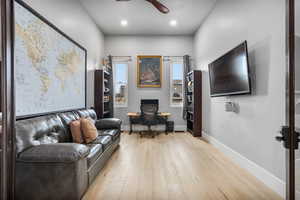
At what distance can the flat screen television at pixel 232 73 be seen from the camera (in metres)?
2.47

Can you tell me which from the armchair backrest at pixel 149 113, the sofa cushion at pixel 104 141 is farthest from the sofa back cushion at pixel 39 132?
the armchair backrest at pixel 149 113

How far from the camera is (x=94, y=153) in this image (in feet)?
7.45

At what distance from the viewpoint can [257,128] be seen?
7.82 feet

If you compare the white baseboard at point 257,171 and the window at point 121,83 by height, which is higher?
the window at point 121,83

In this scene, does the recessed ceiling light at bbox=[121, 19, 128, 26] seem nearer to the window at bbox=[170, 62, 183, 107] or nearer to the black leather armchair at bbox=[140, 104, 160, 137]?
the window at bbox=[170, 62, 183, 107]

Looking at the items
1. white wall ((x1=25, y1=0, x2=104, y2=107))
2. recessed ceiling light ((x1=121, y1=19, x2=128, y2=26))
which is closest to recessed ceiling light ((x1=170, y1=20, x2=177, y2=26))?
recessed ceiling light ((x1=121, y1=19, x2=128, y2=26))

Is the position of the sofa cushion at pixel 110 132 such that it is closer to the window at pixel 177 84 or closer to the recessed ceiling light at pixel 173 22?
the window at pixel 177 84

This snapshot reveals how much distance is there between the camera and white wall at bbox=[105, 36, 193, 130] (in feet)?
19.2

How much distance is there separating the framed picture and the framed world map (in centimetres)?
258

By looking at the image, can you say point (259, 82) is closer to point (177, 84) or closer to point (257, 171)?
point (257, 171)

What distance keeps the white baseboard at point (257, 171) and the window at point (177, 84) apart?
8.21 feet

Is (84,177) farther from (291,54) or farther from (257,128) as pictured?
(257,128)

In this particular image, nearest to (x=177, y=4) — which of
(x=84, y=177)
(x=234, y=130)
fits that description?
(x=234, y=130)

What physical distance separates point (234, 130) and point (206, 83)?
189cm
